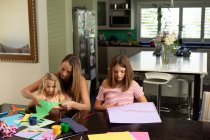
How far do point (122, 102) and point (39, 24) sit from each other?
6.01ft

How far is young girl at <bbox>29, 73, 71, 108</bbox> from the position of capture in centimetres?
234

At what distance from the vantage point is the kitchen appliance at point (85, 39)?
4699mm

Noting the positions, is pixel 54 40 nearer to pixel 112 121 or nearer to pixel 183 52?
pixel 112 121

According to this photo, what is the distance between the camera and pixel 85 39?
5109mm

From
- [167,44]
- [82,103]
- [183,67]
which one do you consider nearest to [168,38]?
[167,44]

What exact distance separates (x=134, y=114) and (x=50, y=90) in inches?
29.6

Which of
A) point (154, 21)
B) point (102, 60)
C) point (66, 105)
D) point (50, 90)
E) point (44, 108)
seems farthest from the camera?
point (154, 21)

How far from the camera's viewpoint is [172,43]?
449 centimetres

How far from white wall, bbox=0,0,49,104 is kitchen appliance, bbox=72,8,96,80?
975 millimetres

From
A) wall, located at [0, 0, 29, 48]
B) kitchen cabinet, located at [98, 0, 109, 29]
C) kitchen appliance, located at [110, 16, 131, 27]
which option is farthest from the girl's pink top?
kitchen cabinet, located at [98, 0, 109, 29]

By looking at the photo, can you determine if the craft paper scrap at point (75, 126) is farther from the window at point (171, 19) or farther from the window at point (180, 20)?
the window at point (171, 19)

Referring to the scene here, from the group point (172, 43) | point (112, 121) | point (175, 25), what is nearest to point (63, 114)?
point (112, 121)

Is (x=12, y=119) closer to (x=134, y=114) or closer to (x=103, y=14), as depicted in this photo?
(x=134, y=114)

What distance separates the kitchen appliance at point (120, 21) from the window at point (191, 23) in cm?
133
